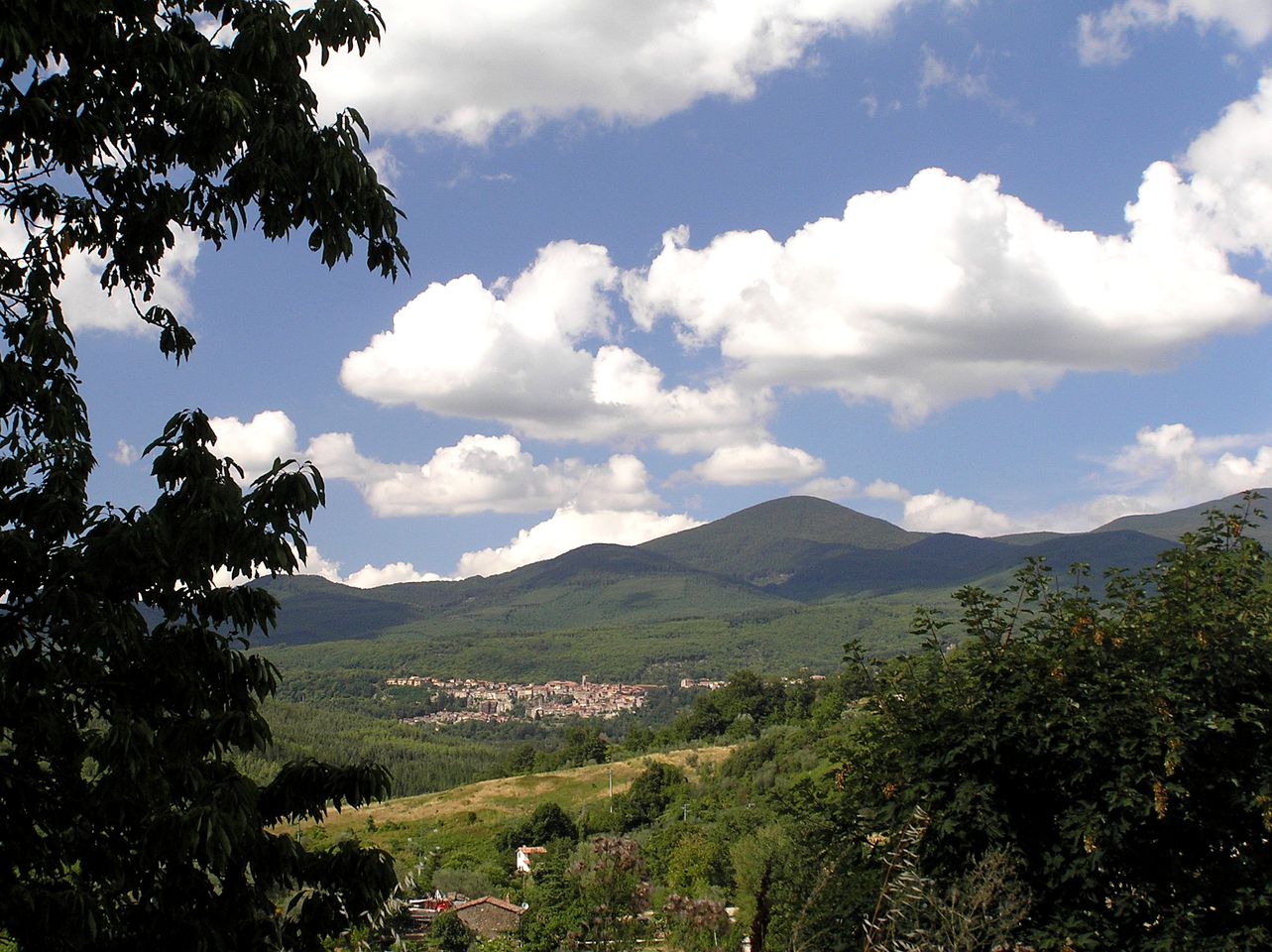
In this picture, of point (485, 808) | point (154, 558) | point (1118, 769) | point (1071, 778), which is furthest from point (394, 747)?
point (154, 558)

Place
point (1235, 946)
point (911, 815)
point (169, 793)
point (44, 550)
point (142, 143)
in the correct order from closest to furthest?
point (169, 793) < point (44, 550) < point (142, 143) < point (1235, 946) < point (911, 815)

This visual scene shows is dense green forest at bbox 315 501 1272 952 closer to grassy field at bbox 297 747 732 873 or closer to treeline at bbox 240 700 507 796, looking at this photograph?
grassy field at bbox 297 747 732 873

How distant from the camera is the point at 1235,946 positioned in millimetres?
6945

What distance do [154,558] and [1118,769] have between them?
22.4 feet

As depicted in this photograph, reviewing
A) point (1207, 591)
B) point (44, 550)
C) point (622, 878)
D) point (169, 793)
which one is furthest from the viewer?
point (1207, 591)

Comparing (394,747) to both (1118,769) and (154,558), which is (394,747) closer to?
(1118,769)

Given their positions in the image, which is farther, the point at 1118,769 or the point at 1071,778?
the point at 1071,778

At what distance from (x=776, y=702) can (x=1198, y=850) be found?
286 feet

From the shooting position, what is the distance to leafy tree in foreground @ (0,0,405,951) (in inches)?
151

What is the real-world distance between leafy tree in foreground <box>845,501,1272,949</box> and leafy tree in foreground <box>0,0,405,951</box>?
5.14 metres

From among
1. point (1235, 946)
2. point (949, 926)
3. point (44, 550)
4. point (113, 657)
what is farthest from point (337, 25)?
point (1235, 946)

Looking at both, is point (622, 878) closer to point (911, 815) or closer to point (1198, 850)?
point (911, 815)

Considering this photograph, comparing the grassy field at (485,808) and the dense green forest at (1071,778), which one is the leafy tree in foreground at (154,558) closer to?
the dense green forest at (1071,778)

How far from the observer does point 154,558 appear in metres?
4.07
